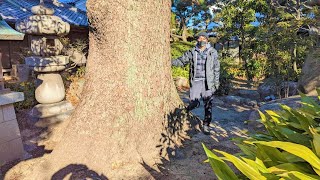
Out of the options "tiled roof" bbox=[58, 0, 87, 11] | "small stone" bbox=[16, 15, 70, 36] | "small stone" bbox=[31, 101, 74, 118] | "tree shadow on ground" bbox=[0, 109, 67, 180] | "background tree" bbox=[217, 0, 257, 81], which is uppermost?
"tiled roof" bbox=[58, 0, 87, 11]

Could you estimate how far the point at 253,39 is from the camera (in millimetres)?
13242

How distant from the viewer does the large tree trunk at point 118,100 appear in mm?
3340

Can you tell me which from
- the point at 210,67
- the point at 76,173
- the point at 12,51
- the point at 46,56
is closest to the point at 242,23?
the point at 210,67

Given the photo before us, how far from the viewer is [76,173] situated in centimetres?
318

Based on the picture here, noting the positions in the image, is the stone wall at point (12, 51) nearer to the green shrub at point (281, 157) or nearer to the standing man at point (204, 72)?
the standing man at point (204, 72)

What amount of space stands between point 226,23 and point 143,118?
1115 cm

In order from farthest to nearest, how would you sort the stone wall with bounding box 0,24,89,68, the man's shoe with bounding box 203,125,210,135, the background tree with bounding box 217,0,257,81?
1. the background tree with bounding box 217,0,257,81
2. the stone wall with bounding box 0,24,89,68
3. the man's shoe with bounding box 203,125,210,135

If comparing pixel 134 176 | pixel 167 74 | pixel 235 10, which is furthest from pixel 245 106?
pixel 235 10

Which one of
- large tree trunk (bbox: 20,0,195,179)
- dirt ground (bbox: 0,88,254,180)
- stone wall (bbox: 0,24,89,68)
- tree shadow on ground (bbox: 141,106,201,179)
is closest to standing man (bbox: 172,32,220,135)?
tree shadow on ground (bbox: 141,106,201,179)

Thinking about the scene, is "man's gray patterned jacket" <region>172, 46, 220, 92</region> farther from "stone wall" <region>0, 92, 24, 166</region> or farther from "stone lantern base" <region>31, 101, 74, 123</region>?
"stone lantern base" <region>31, 101, 74, 123</region>

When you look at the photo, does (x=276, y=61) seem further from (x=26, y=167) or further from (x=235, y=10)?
(x=26, y=167)

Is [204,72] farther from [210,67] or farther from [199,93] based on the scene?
[199,93]

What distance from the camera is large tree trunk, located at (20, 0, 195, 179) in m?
3.34

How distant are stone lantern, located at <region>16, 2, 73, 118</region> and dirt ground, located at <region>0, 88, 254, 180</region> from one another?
38 centimetres
